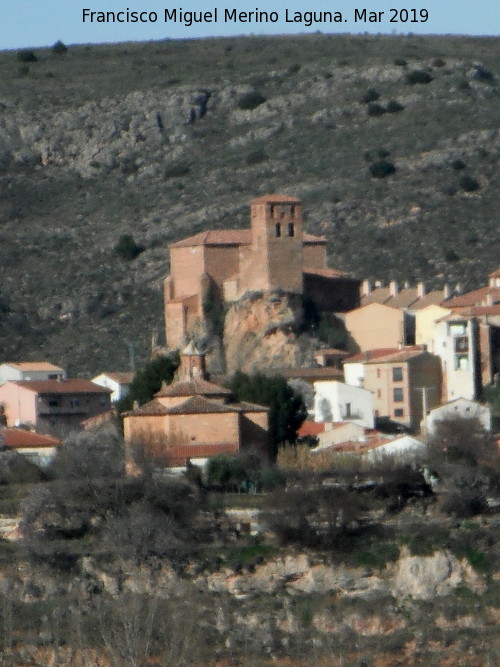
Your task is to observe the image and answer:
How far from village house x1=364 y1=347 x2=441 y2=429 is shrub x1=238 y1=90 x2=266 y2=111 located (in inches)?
1339

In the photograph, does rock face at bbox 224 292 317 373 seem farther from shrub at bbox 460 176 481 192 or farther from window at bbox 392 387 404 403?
shrub at bbox 460 176 481 192

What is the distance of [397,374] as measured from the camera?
6222cm

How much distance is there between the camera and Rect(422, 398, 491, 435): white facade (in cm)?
5622

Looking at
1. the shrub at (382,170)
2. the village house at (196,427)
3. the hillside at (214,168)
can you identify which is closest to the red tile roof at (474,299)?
the hillside at (214,168)

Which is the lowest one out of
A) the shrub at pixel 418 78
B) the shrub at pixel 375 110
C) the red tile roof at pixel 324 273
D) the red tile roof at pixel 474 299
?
the red tile roof at pixel 474 299

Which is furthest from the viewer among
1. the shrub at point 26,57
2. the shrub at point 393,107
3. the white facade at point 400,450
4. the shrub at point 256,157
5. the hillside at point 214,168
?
the shrub at point 26,57

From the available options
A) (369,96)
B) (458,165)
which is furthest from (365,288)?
(369,96)

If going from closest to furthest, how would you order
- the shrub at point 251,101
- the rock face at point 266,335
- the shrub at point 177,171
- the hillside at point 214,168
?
A: the rock face at point 266,335 < the hillside at point 214,168 < the shrub at point 177,171 < the shrub at point 251,101

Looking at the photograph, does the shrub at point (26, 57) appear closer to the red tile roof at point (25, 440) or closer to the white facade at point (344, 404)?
the white facade at point (344, 404)

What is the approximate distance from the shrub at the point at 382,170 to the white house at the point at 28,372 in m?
20.0

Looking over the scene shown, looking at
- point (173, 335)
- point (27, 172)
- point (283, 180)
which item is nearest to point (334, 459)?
point (173, 335)

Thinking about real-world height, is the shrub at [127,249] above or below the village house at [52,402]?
above

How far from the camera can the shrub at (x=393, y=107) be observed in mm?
92250

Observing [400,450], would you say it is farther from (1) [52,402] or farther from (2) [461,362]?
(1) [52,402]
